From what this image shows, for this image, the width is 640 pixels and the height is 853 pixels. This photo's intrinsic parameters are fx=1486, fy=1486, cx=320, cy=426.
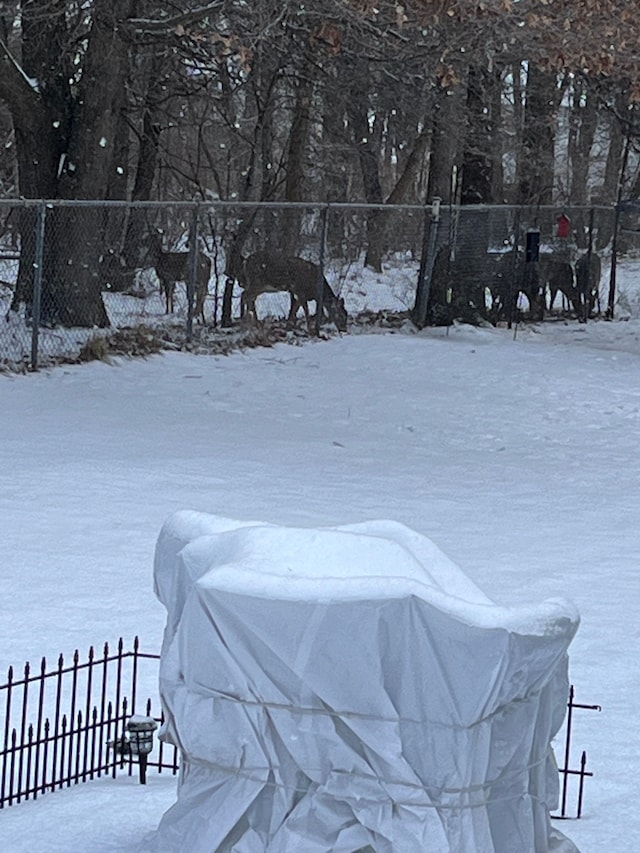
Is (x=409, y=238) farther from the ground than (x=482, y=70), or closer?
closer

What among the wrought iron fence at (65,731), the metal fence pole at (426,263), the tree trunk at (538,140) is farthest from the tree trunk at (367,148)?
the wrought iron fence at (65,731)

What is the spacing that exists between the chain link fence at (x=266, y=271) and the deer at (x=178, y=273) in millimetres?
20

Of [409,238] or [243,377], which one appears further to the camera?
[409,238]

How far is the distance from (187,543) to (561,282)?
21.6m

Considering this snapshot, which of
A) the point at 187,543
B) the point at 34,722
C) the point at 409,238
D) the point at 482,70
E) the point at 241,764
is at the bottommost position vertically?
the point at 34,722

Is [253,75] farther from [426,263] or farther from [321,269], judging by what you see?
[426,263]

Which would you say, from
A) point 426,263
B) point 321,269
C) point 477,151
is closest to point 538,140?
point 477,151

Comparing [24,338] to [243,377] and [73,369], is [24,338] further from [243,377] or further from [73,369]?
[243,377]

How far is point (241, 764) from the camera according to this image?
4.89m

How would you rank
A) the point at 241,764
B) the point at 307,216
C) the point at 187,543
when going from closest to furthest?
the point at 241,764 < the point at 187,543 < the point at 307,216

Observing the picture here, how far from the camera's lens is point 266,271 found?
21.5m

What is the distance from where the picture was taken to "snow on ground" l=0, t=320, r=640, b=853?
25.5 feet

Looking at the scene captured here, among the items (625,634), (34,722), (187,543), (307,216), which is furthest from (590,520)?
(307,216)

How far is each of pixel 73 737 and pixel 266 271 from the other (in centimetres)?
1493
